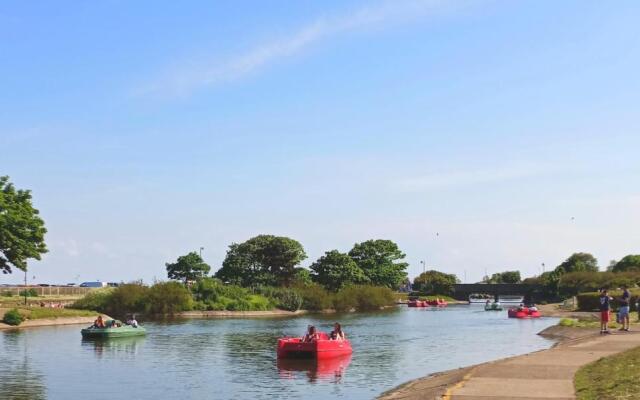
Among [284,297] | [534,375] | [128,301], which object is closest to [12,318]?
[128,301]

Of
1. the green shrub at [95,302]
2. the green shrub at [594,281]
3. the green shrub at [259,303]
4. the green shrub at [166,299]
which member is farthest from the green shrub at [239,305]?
the green shrub at [594,281]

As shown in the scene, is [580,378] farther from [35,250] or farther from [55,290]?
[55,290]

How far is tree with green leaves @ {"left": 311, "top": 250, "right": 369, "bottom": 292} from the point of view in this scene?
182 m

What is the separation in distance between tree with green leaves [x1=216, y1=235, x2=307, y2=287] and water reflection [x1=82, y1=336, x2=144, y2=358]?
112 m

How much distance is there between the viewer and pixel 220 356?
57.5 meters

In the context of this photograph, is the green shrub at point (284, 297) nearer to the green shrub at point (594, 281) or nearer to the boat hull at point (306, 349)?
the green shrub at point (594, 281)

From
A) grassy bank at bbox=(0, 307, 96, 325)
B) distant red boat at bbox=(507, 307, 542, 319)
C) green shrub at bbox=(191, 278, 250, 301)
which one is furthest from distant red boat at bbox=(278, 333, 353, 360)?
green shrub at bbox=(191, 278, 250, 301)

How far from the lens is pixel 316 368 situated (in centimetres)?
4866

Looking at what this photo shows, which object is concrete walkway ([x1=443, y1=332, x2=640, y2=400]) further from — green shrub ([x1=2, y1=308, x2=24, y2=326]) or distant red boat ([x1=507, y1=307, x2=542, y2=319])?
distant red boat ([x1=507, y1=307, x2=542, y2=319])

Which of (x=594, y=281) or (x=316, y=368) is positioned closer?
(x=316, y=368)

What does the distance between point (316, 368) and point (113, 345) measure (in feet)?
85.6

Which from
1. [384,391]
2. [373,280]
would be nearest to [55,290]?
[373,280]

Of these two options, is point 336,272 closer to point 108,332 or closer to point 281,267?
point 281,267

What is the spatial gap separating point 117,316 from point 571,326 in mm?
73841
